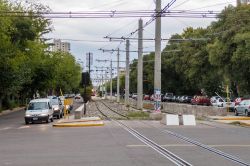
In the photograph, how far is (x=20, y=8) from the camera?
2628 inches

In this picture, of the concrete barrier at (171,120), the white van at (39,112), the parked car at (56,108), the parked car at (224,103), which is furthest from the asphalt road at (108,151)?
the parked car at (224,103)

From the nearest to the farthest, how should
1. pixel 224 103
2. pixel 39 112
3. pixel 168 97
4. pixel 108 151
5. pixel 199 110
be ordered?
1. pixel 108 151
2. pixel 39 112
3. pixel 199 110
4. pixel 224 103
5. pixel 168 97

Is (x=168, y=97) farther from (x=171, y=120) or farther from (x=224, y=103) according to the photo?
(x=171, y=120)

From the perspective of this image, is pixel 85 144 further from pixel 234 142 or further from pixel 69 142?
pixel 234 142

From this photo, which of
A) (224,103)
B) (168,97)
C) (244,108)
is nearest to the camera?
(244,108)

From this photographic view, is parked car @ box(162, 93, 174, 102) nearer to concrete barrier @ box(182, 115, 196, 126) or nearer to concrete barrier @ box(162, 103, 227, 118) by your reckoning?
concrete barrier @ box(162, 103, 227, 118)

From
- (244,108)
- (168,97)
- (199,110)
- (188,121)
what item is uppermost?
(168,97)

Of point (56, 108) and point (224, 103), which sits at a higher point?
point (224, 103)

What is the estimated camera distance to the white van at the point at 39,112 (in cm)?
4006

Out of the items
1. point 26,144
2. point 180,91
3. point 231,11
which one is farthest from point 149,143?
point 180,91

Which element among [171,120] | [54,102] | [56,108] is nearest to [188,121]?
[171,120]

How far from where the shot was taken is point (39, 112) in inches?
1585

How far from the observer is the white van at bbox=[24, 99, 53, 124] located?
4006 cm

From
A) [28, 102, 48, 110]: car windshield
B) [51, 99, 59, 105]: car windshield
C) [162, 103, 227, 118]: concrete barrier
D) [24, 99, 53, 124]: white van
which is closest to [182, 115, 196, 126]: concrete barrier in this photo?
[24, 99, 53, 124]: white van
